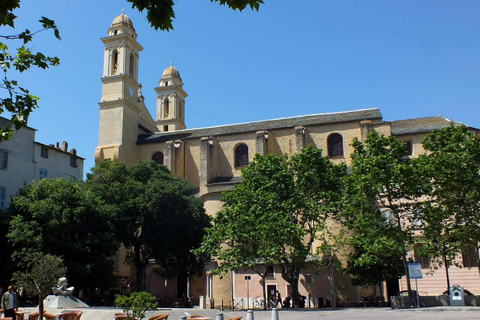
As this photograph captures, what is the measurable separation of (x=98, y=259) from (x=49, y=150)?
14.2m

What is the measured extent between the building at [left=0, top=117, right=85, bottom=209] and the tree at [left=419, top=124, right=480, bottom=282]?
74.1 ft

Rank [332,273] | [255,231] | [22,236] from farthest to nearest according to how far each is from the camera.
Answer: [332,273], [255,231], [22,236]

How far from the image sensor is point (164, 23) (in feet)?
18.6

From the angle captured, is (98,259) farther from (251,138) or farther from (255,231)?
(251,138)

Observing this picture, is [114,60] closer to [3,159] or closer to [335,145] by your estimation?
[3,159]

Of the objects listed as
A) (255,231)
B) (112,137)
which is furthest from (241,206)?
(112,137)

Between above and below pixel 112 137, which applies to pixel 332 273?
below

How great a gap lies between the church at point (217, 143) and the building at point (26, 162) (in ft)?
18.6

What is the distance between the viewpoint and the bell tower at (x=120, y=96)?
156ft

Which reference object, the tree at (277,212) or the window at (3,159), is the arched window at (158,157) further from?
the tree at (277,212)

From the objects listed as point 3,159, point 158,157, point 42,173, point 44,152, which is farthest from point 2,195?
point 158,157

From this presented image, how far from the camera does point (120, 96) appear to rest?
48.3m

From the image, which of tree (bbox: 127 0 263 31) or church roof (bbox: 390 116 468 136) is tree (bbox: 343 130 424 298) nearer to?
church roof (bbox: 390 116 468 136)

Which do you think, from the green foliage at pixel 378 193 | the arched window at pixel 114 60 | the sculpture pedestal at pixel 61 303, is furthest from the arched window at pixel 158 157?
the sculpture pedestal at pixel 61 303
